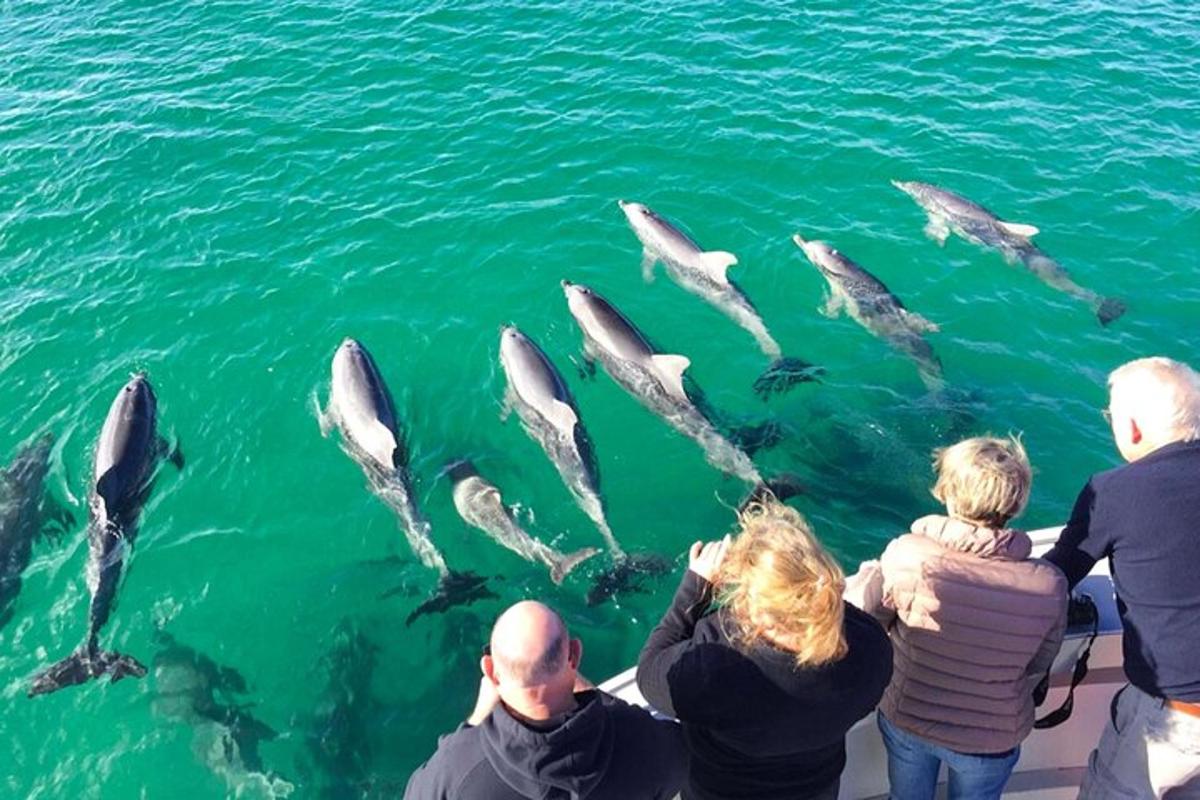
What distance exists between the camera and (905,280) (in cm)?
1581

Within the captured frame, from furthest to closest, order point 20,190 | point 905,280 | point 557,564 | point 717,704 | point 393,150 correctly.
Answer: point 393,150, point 20,190, point 905,280, point 557,564, point 717,704

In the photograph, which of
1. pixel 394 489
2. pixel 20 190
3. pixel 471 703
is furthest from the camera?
pixel 20 190

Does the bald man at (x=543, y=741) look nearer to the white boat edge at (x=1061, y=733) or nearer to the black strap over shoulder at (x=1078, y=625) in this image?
the white boat edge at (x=1061, y=733)

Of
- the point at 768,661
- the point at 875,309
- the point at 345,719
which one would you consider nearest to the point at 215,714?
the point at 345,719

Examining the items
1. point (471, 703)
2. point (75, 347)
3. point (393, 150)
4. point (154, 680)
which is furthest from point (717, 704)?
point (393, 150)

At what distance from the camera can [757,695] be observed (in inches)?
173

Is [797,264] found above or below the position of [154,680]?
above

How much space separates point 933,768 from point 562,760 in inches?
115

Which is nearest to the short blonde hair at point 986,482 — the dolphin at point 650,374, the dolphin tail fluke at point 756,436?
the dolphin at point 650,374

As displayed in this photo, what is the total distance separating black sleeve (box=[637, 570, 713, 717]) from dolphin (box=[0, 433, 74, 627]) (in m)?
9.75

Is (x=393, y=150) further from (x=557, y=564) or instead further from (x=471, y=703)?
(x=471, y=703)

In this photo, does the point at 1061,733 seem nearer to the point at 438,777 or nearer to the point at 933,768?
the point at 933,768

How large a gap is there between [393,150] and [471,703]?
495 inches

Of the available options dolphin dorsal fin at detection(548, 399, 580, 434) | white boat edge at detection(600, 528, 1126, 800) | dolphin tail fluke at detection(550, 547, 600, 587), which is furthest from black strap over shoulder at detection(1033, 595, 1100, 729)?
dolphin dorsal fin at detection(548, 399, 580, 434)
